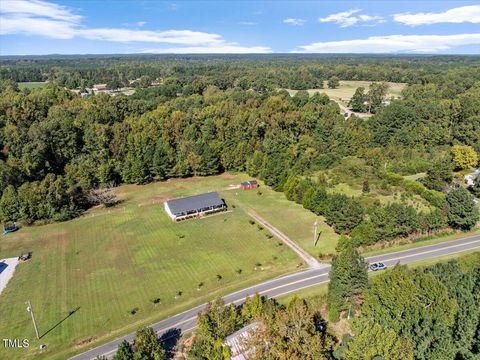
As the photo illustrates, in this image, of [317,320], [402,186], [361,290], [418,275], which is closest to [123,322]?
[317,320]

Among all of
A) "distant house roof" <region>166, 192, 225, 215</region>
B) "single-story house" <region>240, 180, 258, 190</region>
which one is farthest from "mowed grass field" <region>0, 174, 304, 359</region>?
"single-story house" <region>240, 180, 258, 190</region>

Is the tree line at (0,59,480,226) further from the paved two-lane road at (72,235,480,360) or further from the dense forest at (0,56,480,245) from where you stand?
the paved two-lane road at (72,235,480,360)

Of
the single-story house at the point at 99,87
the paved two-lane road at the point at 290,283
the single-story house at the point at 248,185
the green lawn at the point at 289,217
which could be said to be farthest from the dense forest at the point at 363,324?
the single-story house at the point at 99,87

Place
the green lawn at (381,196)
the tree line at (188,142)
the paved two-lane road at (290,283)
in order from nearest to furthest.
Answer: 1. the paved two-lane road at (290,283)
2. the green lawn at (381,196)
3. the tree line at (188,142)

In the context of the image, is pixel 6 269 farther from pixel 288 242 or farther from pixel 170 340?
pixel 288 242

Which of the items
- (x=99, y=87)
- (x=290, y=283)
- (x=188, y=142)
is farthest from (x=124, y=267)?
(x=99, y=87)

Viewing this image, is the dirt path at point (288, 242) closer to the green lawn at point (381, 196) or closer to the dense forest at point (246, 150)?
the dense forest at point (246, 150)
